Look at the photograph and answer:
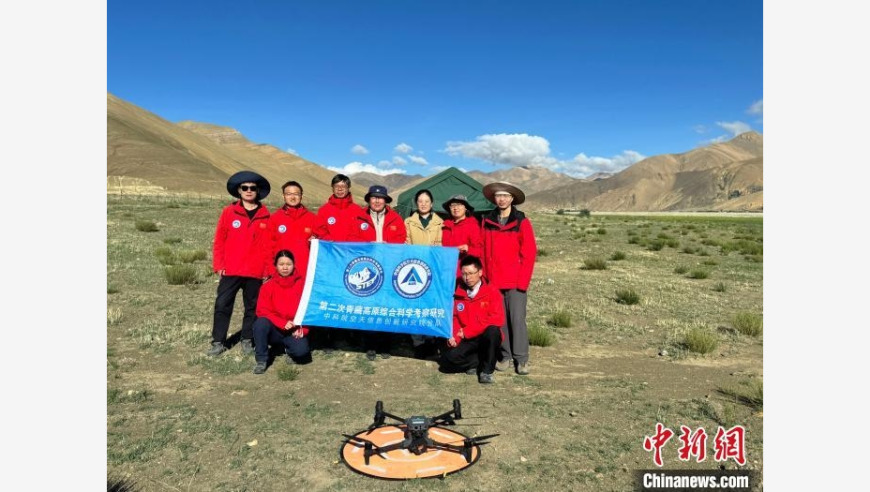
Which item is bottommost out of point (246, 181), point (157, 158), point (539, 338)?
point (539, 338)

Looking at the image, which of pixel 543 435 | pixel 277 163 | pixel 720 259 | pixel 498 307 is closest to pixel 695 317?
pixel 498 307

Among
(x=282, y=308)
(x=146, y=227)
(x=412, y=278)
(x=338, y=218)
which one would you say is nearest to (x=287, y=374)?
(x=282, y=308)

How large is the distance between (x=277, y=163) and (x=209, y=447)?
624ft

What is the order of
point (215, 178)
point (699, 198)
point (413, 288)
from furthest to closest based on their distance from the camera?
1. point (699, 198)
2. point (215, 178)
3. point (413, 288)

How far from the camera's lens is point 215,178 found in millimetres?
93188

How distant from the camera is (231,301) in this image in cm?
742

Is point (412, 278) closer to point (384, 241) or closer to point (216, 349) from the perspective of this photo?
point (384, 241)

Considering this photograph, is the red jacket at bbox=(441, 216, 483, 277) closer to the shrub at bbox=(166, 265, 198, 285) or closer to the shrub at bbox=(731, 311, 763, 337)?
the shrub at bbox=(731, 311, 763, 337)

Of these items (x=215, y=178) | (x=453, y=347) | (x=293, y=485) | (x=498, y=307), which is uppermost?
(x=215, y=178)

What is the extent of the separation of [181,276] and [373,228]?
288 inches

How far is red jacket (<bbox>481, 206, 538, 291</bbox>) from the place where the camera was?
676 cm

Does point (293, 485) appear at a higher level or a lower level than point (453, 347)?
lower

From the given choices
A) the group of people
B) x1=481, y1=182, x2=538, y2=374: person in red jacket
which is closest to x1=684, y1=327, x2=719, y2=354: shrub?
the group of people

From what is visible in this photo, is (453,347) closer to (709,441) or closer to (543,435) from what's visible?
(543,435)
